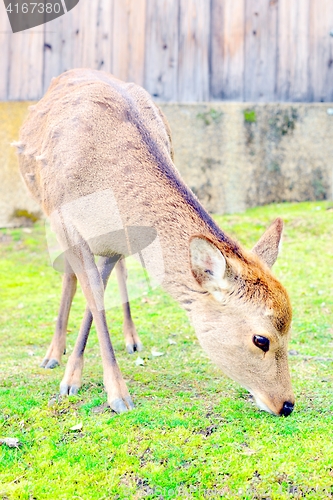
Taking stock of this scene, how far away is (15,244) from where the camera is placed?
8.47m

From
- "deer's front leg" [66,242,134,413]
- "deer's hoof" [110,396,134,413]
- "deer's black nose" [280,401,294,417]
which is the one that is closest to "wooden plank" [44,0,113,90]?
"deer's front leg" [66,242,134,413]

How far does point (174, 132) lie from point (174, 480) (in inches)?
262

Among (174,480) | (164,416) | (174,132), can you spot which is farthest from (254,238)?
(174,480)

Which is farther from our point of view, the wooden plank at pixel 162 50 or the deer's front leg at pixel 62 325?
the wooden plank at pixel 162 50

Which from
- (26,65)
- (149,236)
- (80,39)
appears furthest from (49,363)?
(80,39)

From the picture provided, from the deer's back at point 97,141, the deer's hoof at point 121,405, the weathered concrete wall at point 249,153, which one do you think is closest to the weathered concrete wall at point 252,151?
the weathered concrete wall at point 249,153

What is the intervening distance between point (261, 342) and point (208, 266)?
1.62 feet

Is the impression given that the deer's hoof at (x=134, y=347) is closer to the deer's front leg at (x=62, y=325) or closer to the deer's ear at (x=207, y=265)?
the deer's front leg at (x=62, y=325)

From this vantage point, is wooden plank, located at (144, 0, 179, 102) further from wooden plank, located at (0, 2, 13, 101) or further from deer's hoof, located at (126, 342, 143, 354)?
deer's hoof, located at (126, 342, 143, 354)

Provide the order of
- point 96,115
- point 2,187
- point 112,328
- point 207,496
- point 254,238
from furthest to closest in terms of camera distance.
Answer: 1. point 2,187
2. point 254,238
3. point 112,328
4. point 96,115
5. point 207,496

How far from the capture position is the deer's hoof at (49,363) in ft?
16.7

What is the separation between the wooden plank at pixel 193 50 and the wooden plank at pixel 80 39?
3.33 ft

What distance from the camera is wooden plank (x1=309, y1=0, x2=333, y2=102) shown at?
9.66m

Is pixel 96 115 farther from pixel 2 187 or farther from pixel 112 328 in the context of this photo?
pixel 2 187
